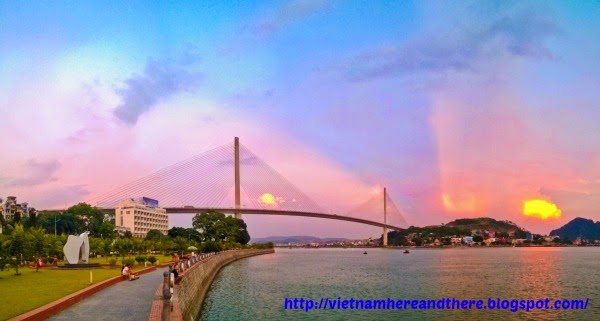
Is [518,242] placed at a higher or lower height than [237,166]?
lower

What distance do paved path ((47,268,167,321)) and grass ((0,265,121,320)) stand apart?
2.91 feet

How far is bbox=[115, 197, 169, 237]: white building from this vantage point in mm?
103125

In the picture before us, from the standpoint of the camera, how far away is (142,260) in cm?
3262

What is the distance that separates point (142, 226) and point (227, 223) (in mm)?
37402

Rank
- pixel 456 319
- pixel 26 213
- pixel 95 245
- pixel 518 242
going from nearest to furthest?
1. pixel 456 319
2. pixel 95 245
3. pixel 26 213
4. pixel 518 242

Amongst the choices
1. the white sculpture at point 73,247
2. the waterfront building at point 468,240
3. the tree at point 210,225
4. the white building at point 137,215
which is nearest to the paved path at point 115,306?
the white sculpture at point 73,247

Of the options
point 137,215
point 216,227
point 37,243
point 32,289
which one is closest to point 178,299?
point 32,289

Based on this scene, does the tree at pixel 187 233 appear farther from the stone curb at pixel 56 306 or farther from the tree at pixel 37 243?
the stone curb at pixel 56 306

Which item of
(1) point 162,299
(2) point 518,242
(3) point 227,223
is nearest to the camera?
(1) point 162,299

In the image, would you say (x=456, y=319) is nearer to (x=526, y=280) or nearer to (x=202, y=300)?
(x=202, y=300)

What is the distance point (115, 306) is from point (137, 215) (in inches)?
3712

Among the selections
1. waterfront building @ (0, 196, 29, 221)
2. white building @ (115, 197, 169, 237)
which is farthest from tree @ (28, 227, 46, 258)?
waterfront building @ (0, 196, 29, 221)

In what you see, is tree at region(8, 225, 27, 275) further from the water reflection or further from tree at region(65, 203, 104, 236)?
tree at region(65, 203, 104, 236)

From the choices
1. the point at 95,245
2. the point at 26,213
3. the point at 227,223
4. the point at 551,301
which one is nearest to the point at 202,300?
the point at 551,301
